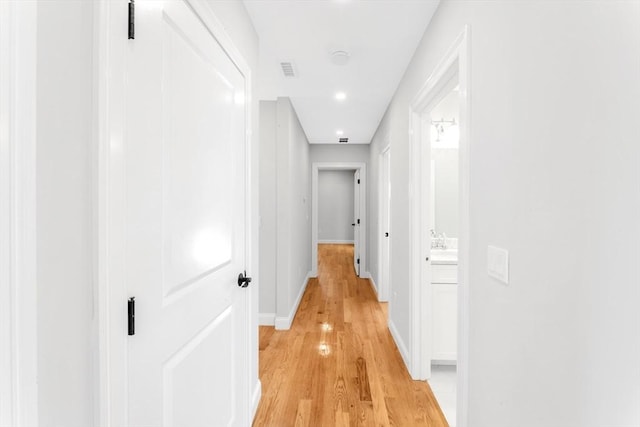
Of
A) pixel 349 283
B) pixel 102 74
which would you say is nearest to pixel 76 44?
pixel 102 74

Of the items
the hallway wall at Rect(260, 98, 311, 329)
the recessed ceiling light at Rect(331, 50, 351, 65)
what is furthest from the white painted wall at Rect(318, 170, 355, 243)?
the recessed ceiling light at Rect(331, 50, 351, 65)

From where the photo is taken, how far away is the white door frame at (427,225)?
1.39 m

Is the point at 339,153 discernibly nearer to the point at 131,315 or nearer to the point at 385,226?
A: the point at 385,226

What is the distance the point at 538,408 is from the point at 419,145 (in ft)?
5.79

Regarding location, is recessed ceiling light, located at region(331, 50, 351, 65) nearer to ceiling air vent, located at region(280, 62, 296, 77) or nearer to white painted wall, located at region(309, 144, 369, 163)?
ceiling air vent, located at region(280, 62, 296, 77)

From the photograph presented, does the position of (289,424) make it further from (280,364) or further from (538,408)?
(538,408)

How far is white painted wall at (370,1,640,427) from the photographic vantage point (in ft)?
2.10

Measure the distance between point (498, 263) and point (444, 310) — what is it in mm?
1411

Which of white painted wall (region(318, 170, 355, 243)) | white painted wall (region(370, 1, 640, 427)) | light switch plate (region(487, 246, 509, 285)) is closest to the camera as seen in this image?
white painted wall (region(370, 1, 640, 427))

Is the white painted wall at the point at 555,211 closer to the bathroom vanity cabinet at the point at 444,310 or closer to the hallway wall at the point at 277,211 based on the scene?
the bathroom vanity cabinet at the point at 444,310

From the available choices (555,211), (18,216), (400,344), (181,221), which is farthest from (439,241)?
(18,216)

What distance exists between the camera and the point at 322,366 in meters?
2.48

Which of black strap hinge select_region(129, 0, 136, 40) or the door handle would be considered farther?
the door handle

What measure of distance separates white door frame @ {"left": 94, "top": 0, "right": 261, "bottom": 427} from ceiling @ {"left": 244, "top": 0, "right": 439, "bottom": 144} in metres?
1.32
